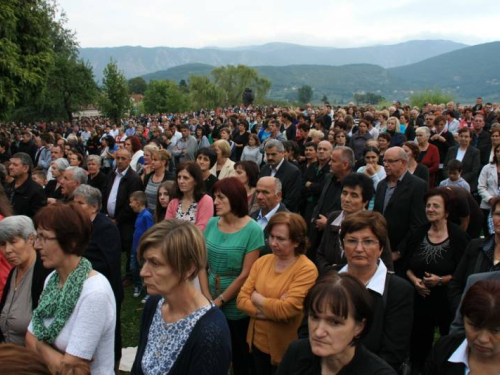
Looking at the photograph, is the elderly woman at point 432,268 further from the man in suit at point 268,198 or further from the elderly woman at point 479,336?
the elderly woman at point 479,336

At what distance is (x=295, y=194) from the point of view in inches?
254

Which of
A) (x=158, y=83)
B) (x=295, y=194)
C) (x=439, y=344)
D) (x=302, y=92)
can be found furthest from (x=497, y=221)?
(x=302, y=92)

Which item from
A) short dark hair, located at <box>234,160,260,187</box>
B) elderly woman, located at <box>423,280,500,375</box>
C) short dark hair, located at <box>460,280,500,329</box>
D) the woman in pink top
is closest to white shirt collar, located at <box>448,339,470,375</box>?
elderly woman, located at <box>423,280,500,375</box>

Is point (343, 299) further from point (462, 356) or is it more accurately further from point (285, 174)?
point (285, 174)

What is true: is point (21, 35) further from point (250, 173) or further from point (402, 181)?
point (402, 181)

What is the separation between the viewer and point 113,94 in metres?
36.9

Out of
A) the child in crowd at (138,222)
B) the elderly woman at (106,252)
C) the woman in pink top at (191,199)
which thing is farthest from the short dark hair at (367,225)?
the child in crowd at (138,222)

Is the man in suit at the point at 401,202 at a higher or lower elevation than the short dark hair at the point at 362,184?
lower

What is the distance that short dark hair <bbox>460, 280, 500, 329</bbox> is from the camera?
7.36ft

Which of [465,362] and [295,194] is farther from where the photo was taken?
[295,194]

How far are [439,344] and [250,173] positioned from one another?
133 inches

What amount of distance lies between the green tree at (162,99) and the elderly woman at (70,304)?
94.6 metres

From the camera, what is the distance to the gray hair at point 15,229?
3432 mm

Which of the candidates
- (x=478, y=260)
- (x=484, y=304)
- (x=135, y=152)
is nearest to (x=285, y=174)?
(x=135, y=152)
